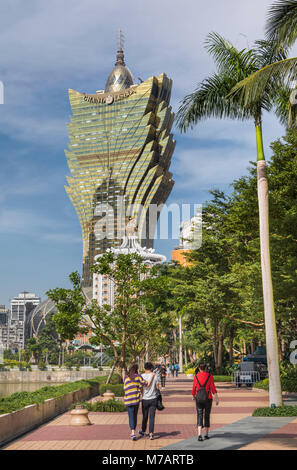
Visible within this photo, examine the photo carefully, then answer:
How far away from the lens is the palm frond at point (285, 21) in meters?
14.7

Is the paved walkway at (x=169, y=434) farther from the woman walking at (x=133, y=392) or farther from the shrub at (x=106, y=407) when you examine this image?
the shrub at (x=106, y=407)

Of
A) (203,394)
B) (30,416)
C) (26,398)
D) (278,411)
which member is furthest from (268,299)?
(26,398)

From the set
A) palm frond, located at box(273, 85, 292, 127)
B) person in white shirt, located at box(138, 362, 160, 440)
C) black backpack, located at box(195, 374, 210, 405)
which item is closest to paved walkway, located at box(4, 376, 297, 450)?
person in white shirt, located at box(138, 362, 160, 440)

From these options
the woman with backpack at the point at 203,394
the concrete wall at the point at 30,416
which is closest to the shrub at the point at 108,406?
the concrete wall at the point at 30,416

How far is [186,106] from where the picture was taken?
20109 mm

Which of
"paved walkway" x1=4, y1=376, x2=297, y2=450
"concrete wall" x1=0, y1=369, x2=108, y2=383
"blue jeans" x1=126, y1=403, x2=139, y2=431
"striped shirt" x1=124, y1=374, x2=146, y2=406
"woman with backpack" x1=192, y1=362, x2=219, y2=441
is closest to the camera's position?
"paved walkway" x1=4, y1=376, x2=297, y2=450

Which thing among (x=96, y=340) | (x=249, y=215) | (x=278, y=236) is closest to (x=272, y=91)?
(x=278, y=236)

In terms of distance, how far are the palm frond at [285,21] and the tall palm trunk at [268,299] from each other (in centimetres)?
461

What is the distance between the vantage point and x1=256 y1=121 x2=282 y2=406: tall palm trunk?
16.9m

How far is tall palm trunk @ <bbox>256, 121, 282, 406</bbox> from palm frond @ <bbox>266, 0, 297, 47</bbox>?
461cm

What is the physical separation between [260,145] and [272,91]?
80.5 inches

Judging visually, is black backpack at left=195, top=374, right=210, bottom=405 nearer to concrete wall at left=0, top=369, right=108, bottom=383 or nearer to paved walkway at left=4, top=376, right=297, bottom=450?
paved walkway at left=4, top=376, right=297, bottom=450

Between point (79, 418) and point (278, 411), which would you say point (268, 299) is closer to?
point (278, 411)

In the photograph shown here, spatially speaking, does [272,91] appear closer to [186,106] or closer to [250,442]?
[186,106]
